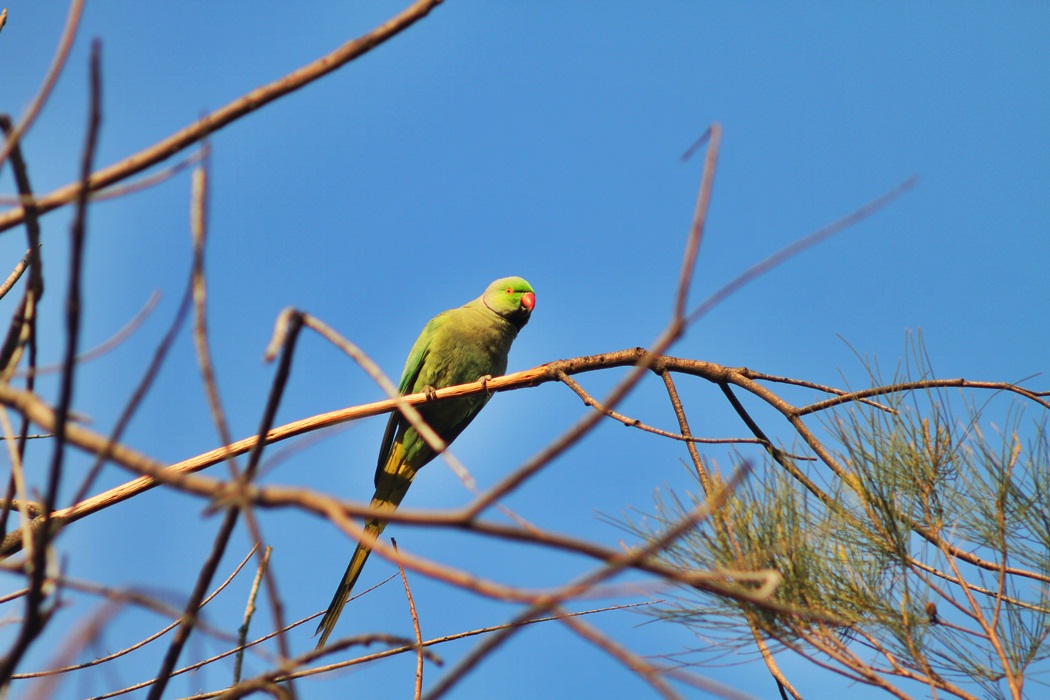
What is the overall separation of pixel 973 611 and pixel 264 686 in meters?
1.60

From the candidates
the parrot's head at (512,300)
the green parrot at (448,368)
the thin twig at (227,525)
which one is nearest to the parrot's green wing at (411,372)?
the green parrot at (448,368)

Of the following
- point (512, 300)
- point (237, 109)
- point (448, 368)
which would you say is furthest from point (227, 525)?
point (512, 300)

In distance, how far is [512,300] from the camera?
16.2 feet

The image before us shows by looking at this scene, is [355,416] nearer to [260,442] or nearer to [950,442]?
[950,442]

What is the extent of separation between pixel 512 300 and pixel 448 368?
2.53 ft

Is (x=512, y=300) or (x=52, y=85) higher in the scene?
(x=512, y=300)

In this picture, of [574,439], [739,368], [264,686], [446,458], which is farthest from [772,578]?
[739,368]

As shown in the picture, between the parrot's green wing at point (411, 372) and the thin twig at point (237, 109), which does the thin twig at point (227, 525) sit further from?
the parrot's green wing at point (411, 372)

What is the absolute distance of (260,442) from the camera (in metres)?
0.84

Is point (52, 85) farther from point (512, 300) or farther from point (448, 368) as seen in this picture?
point (512, 300)

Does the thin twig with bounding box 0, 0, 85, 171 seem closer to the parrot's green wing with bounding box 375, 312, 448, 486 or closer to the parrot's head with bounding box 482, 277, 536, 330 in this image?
the parrot's green wing with bounding box 375, 312, 448, 486

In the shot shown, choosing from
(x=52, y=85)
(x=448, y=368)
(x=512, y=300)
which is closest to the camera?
(x=52, y=85)

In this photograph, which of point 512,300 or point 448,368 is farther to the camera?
point 512,300

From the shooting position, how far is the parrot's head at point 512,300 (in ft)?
16.1
